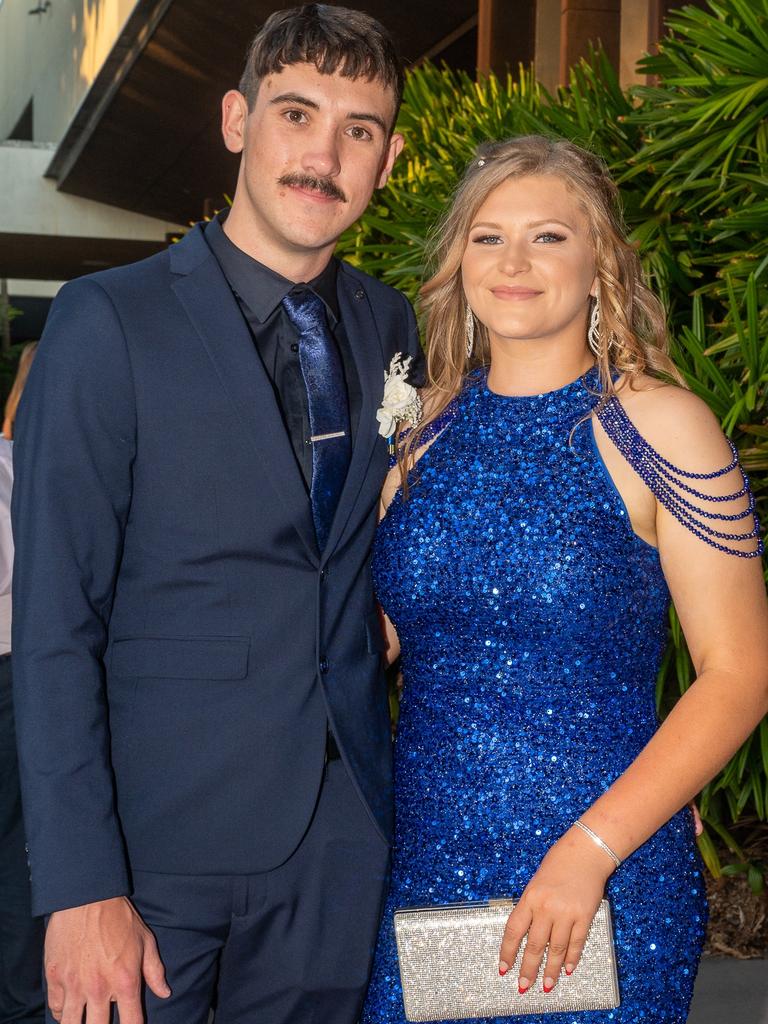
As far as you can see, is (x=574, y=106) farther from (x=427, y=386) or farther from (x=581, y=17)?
(x=581, y=17)

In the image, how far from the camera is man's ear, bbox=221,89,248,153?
2402 mm

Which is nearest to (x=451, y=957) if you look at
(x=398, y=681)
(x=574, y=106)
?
(x=398, y=681)

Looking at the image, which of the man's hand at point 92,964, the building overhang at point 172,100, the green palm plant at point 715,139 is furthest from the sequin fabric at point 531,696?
the building overhang at point 172,100

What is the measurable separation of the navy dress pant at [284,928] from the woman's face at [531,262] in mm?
873

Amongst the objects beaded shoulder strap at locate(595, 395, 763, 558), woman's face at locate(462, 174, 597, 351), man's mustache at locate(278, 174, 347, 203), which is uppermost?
man's mustache at locate(278, 174, 347, 203)

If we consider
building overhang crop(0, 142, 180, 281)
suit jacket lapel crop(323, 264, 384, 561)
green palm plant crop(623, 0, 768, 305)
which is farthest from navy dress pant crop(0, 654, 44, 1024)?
building overhang crop(0, 142, 180, 281)

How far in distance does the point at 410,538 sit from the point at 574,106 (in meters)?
2.72

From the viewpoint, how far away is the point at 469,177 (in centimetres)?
248

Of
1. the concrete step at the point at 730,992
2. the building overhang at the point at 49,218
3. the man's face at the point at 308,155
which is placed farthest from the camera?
the building overhang at the point at 49,218

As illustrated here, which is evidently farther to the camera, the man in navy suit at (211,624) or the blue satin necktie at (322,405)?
the blue satin necktie at (322,405)

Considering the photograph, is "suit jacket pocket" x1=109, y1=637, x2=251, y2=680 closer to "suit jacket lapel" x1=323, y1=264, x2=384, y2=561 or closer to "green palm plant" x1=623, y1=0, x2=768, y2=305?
"suit jacket lapel" x1=323, y1=264, x2=384, y2=561

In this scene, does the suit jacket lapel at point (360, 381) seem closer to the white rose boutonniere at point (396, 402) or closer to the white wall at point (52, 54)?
the white rose boutonniere at point (396, 402)

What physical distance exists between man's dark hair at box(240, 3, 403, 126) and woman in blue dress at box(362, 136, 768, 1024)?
29cm

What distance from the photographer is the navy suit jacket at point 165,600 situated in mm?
1939
